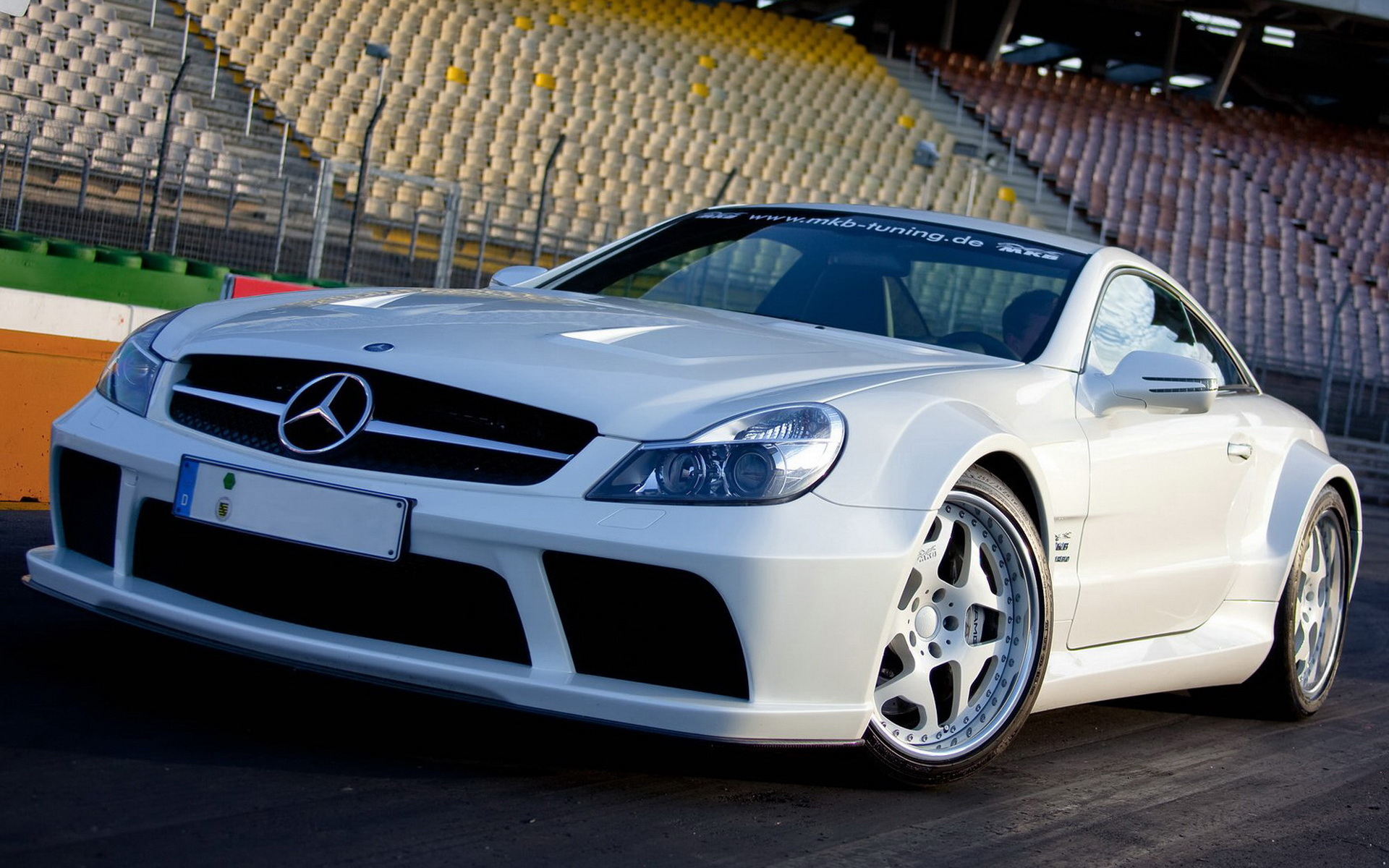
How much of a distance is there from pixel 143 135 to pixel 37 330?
959 cm

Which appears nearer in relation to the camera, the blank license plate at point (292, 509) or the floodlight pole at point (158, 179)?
the blank license plate at point (292, 509)

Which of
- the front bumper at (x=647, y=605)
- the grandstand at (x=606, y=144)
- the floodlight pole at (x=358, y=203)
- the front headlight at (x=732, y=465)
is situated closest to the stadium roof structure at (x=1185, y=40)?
the grandstand at (x=606, y=144)

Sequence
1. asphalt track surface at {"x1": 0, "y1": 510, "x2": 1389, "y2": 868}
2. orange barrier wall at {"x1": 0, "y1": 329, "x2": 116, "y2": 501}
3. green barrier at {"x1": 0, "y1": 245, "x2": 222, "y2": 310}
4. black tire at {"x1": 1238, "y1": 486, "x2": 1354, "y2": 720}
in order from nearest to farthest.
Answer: asphalt track surface at {"x1": 0, "y1": 510, "x2": 1389, "y2": 868}
black tire at {"x1": 1238, "y1": 486, "x2": 1354, "y2": 720}
orange barrier wall at {"x1": 0, "y1": 329, "x2": 116, "y2": 501}
green barrier at {"x1": 0, "y1": 245, "x2": 222, "y2": 310}

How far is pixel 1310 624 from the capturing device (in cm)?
500

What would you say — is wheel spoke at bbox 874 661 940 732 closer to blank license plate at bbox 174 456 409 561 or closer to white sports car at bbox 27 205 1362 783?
white sports car at bbox 27 205 1362 783

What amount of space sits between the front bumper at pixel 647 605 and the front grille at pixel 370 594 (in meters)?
0.02

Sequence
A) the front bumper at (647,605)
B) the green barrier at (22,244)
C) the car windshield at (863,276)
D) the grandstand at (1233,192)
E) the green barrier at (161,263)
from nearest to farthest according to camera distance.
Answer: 1. the front bumper at (647,605)
2. the car windshield at (863,276)
3. the green barrier at (22,244)
4. the green barrier at (161,263)
5. the grandstand at (1233,192)

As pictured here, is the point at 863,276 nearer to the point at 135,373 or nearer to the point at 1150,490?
the point at 1150,490

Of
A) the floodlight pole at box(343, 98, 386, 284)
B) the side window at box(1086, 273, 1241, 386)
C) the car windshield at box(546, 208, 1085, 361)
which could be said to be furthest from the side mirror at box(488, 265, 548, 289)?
the floodlight pole at box(343, 98, 386, 284)

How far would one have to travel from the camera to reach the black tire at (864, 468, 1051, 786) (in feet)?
10.5

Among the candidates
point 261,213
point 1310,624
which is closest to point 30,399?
point 1310,624

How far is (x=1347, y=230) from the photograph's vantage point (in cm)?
2828

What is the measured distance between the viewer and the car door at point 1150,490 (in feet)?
12.5

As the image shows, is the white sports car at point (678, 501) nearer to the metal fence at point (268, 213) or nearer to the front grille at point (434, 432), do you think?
the front grille at point (434, 432)
